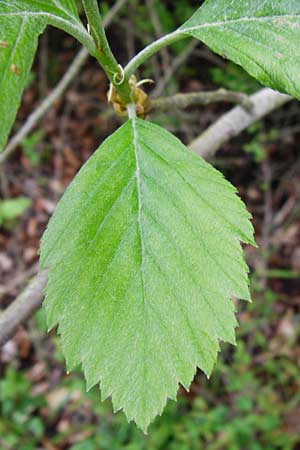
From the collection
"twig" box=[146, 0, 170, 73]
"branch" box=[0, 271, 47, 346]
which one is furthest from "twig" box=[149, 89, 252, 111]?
"twig" box=[146, 0, 170, 73]

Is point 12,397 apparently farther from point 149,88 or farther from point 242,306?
point 149,88

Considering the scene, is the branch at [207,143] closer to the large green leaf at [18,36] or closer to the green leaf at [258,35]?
the large green leaf at [18,36]

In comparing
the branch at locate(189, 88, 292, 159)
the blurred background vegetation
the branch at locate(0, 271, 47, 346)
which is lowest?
the blurred background vegetation

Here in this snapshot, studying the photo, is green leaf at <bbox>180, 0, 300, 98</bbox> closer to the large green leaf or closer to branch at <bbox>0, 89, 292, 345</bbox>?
the large green leaf

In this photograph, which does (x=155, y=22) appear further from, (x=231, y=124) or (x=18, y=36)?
(x=18, y=36)

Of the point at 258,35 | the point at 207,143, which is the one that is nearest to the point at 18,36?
the point at 258,35

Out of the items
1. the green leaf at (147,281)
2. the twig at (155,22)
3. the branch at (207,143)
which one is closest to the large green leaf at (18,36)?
the green leaf at (147,281)
